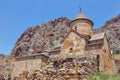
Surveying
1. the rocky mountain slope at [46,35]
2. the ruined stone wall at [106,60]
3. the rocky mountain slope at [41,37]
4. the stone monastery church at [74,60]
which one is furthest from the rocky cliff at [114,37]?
the stone monastery church at [74,60]

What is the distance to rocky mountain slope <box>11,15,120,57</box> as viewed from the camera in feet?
185

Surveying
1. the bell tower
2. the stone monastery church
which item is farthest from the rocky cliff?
the stone monastery church

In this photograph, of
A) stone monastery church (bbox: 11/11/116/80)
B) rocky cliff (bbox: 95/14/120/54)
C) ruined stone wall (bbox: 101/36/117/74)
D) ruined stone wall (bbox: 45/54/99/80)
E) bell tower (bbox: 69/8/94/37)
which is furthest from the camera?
rocky cliff (bbox: 95/14/120/54)

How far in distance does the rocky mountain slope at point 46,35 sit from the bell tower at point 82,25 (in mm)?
33294

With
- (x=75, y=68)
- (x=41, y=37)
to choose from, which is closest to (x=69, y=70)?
(x=75, y=68)

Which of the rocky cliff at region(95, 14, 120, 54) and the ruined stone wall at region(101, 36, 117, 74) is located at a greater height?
the rocky cliff at region(95, 14, 120, 54)

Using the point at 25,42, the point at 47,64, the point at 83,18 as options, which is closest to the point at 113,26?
the point at 25,42

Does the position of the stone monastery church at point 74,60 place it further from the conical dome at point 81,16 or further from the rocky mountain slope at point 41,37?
the rocky mountain slope at point 41,37

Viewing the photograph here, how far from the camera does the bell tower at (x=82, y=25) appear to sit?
61.3 feet

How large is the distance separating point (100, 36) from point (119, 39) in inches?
1450

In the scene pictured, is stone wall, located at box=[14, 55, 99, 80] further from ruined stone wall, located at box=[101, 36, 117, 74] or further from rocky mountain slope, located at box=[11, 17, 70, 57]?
rocky mountain slope, located at box=[11, 17, 70, 57]

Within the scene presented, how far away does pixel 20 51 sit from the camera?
64812 millimetres

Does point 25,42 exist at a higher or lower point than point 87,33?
higher

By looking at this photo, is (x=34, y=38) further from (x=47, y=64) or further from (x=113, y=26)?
(x=47, y=64)
